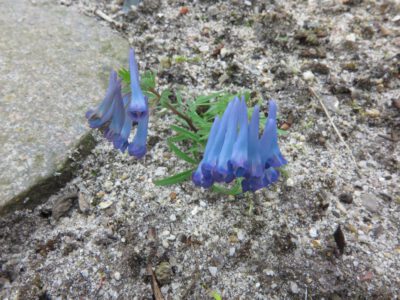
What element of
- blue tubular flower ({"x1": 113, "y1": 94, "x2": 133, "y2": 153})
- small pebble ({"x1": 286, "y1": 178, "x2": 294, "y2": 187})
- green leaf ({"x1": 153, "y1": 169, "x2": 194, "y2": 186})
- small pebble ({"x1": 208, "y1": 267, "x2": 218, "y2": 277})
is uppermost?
blue tubular flower ({"x1": 113, "y1": 94, "x2": 133, "y2": 153})

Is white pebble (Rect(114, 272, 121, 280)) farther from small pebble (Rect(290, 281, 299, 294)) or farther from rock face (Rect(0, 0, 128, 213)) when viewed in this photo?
small pebble (Rect(290, 281, 299, 294))

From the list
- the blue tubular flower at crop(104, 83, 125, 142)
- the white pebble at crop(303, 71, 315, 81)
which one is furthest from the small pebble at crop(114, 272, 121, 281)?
the white pebble at crop(303, 71, 315, 81)

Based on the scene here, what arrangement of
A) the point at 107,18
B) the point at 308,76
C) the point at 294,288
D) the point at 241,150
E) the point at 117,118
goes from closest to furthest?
the point at 241,150
the point at 117,118
the point at 294,288
the point at 308,76
the point at 107,18

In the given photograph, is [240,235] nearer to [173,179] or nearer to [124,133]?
[173,179]

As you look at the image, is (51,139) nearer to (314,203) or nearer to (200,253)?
(200,253)

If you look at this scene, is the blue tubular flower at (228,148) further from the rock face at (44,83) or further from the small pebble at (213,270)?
the rock face at (44,83)

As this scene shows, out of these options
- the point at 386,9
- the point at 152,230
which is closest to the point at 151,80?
the point at 152,230

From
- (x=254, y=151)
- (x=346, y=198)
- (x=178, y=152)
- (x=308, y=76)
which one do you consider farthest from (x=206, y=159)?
(x=308, y=76)
